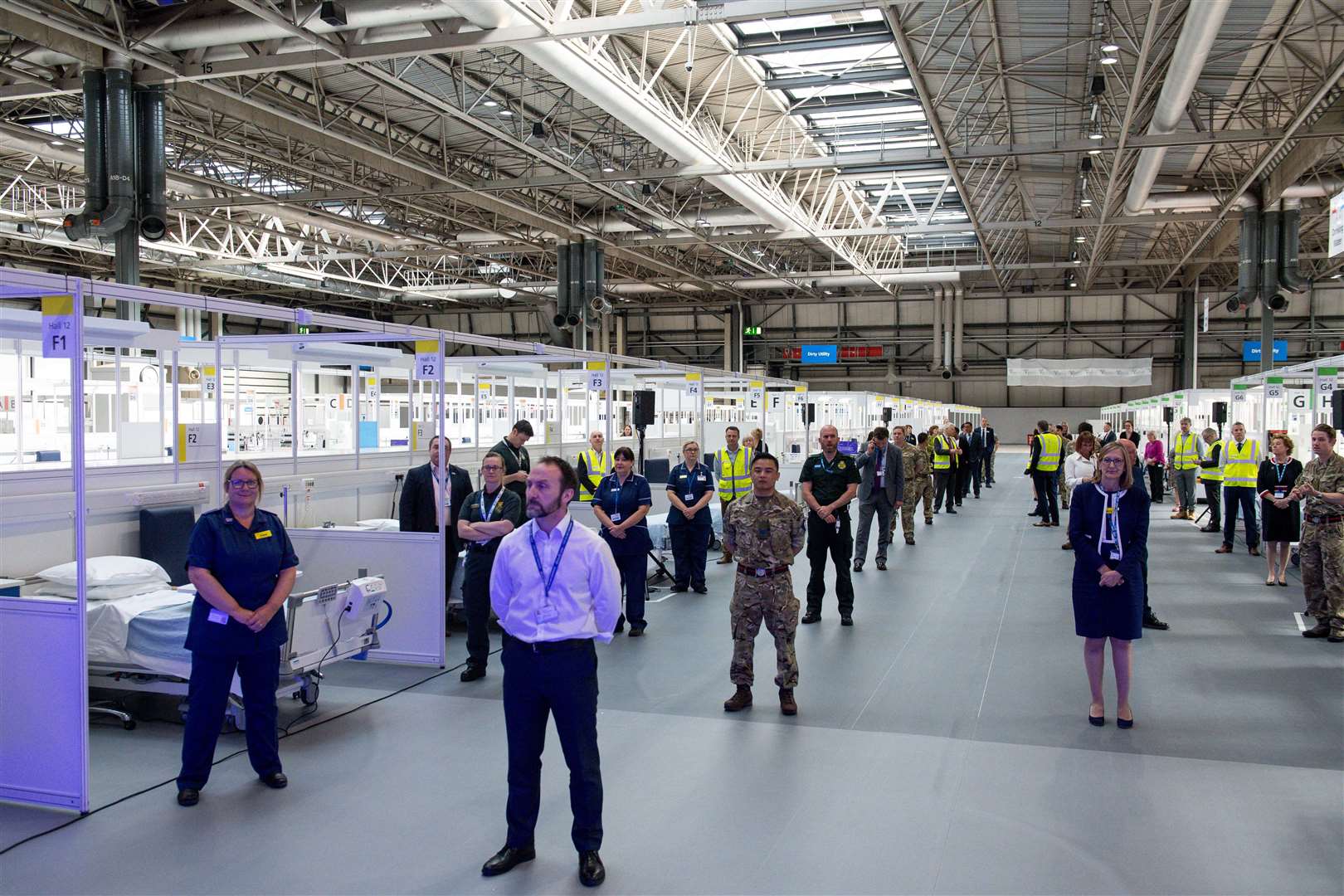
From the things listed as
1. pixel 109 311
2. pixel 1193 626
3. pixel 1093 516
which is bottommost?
pixel 1193 626

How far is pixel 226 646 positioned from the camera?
429 cm

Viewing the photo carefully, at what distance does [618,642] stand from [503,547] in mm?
4047

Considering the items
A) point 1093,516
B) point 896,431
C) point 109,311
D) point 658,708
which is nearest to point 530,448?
point 896,431

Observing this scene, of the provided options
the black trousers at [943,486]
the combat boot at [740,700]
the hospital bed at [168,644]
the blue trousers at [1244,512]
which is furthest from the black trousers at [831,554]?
the black trousers at [943,486]

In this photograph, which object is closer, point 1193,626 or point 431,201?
point 1193,626

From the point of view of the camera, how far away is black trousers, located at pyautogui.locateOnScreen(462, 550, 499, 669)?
6301 mm

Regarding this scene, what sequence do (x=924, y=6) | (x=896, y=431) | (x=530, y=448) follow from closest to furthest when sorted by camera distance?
1. (x=924, y=6)
2. (x=896, y=431)
3. (x=530, y=448)

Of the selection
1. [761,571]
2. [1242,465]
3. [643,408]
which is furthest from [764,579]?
[1242,465]

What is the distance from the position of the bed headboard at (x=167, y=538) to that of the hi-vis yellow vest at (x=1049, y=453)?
11646 mm

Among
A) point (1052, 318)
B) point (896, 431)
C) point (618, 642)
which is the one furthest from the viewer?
point (1052, 318)

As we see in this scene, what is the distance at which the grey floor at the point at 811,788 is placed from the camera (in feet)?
11.8

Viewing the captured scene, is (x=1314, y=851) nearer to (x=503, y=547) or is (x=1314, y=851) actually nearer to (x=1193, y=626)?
(x=503, y=547)

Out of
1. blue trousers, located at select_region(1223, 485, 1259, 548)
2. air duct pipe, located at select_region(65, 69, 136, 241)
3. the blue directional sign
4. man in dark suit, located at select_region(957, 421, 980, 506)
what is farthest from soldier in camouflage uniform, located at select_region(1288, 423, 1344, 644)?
the blue directional sign

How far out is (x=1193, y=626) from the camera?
8.01m
